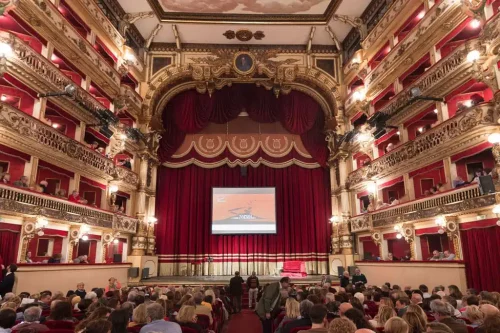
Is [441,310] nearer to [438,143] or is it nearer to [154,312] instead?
[154,312]

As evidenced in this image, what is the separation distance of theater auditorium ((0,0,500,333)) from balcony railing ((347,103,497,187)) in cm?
7

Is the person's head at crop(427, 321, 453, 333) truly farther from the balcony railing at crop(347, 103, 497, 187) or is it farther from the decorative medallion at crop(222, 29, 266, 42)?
the decorative medallion at crop(222, 29, 266, 42)

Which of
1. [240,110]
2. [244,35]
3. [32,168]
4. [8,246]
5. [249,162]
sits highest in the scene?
[244,35]

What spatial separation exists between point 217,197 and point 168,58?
823 centimetres

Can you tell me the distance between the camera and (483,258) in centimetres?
1003

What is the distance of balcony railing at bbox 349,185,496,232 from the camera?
396 inches

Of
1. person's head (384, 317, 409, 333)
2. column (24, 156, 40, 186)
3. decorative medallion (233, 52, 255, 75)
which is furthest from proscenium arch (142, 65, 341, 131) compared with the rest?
person's head (384, 317, 409, 333)

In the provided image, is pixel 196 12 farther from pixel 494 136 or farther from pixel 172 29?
pixel 494 136

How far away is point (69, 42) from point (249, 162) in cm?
1115

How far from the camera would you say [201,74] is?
19.6 m

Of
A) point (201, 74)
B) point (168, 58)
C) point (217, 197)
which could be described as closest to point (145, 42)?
point (168, 58)

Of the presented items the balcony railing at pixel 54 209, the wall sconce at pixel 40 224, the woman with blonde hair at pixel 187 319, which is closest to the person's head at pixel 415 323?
the woman with blonde hair at pixel 187 319

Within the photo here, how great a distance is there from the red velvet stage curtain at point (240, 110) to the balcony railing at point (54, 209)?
6.28 m

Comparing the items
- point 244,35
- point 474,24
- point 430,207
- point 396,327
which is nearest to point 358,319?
point 396,327
